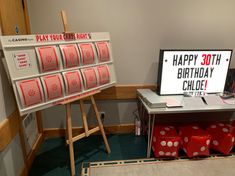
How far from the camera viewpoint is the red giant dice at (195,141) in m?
1.92

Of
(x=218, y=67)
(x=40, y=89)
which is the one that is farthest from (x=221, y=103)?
(x=40, y=89)

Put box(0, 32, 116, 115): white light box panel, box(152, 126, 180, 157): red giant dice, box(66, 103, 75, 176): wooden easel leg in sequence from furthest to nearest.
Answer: box(152, 126, 180, 157): red giant dice → box(66, 103, 75, 176): wooden easel leg → box(0, 32, 116, 115): white light box panel

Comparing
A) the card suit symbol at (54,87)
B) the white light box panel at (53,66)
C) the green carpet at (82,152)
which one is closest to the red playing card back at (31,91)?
the white light box panel at (53,66)

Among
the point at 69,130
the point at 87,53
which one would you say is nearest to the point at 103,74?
the point at 87,53

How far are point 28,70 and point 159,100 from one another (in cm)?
132

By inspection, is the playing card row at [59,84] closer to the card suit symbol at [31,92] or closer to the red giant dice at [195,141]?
the card suit symbol at [31,92]

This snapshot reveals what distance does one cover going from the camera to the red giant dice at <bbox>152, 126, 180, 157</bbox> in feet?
6.26

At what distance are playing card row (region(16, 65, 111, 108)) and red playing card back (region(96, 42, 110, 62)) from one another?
84mm

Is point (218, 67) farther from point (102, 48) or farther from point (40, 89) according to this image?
point (40, 89)

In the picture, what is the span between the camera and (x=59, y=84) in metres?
1.56

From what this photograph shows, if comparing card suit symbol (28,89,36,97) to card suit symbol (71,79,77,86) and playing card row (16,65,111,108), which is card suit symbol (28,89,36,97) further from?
card suit symbol (71,79,77,86)

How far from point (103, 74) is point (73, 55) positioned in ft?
1.29

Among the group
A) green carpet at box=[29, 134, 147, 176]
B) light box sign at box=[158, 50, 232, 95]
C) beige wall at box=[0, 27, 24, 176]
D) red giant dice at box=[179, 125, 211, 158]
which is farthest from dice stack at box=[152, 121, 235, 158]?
beige wall at box=[0, 27, 24, 176]

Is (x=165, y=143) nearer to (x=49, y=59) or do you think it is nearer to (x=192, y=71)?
(x=192, y=71)
